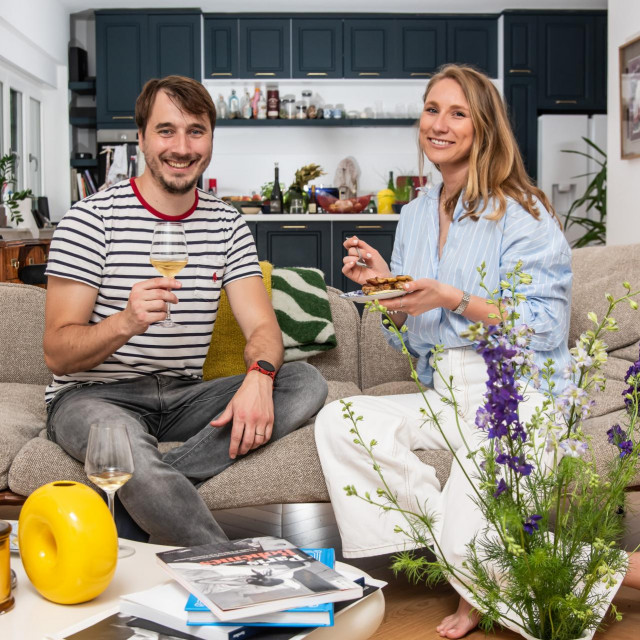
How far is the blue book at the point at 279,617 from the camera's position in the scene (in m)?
1.02

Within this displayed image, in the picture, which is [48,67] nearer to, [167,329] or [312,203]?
[312,203]

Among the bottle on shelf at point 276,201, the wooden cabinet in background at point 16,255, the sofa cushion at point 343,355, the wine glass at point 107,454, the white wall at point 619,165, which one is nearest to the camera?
the wine glass at point 107,454

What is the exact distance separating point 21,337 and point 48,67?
5.27 m

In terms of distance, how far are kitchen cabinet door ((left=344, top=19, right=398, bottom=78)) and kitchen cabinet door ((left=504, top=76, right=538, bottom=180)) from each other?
1.06 m

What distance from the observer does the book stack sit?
102 cm

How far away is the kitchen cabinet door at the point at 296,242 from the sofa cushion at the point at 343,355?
3740 mm

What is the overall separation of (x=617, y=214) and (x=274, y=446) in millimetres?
4035

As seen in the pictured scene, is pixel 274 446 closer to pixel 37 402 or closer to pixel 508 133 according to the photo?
pixel 37 402

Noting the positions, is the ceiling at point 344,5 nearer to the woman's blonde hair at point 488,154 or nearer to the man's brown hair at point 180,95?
the man's brown hair at point 180,95

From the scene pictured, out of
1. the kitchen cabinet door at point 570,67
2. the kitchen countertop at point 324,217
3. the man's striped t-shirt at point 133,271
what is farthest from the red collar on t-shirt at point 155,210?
the kitchen cabinet door at point 570,67

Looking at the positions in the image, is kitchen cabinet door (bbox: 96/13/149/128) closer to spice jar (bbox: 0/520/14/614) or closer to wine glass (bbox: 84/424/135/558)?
wine glass (bbox: 84/424/135/558)

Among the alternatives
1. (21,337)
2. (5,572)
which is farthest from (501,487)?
(21,337)

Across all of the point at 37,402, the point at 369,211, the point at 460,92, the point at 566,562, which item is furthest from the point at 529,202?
the point at 369,211

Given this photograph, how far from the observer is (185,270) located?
85.6 inches
